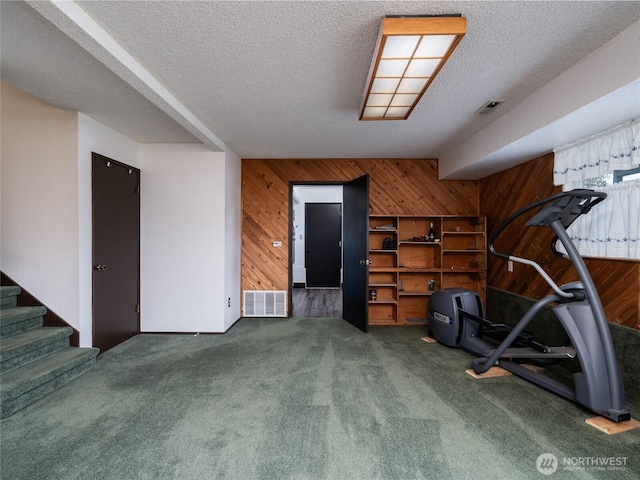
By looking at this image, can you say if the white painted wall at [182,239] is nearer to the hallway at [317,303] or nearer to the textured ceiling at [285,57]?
the textured ceiling at [285,57]

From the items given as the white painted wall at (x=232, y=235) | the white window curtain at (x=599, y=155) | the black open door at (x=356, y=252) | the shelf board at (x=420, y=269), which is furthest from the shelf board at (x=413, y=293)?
the white painted wall at (x=232, y=235)

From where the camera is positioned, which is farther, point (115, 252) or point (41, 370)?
point (115, 252)

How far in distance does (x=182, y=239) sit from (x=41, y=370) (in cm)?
197

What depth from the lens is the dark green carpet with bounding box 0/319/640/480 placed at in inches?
63.3

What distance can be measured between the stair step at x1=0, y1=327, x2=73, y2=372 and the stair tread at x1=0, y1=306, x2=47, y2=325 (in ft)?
0.49

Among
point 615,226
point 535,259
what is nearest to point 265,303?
point 535,259

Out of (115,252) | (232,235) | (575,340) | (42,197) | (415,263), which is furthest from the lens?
(415,263)

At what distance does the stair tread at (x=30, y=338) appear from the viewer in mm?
2389

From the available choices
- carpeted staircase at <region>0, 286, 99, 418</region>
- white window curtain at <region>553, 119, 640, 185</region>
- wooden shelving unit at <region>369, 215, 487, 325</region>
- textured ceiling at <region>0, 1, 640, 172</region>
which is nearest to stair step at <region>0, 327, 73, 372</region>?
carpeted staircase at <region>0, 286, 99, 418</region>

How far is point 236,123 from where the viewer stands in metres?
3.17

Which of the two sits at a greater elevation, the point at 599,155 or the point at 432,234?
the point at 599,155

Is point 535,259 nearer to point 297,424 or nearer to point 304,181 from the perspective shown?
point 297,424

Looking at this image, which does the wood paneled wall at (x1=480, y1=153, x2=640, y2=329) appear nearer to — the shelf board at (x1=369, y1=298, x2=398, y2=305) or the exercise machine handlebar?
the exercise machine handlebar

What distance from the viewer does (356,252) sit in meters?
4.32
